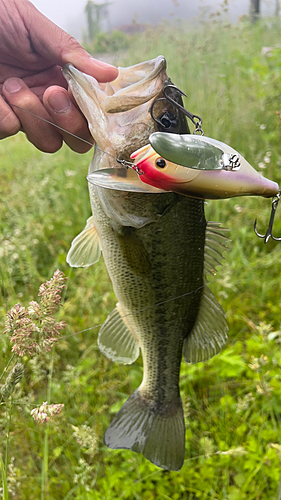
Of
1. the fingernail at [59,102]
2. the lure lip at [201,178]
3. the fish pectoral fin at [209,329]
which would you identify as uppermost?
the fingernail at [59,102]

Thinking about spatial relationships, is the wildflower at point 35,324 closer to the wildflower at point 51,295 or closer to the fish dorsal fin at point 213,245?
the wildflower at point 51,295

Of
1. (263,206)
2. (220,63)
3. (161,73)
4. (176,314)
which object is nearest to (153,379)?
(176,314)

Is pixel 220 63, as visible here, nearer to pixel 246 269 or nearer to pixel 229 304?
pixel 246 269

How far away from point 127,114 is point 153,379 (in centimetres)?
106

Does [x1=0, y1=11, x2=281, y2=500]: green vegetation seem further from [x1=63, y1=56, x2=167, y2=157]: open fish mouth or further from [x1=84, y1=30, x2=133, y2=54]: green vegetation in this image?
[x1=63, y1=56, x2=167, y2=157]: open fish mouth

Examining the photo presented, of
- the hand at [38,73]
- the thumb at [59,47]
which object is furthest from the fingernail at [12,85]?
the thumb at [59,47]

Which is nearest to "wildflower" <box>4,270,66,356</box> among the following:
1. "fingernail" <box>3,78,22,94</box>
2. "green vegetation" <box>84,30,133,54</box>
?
"fingernail" <box>3,78,22,94</box>

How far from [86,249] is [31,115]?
0.59 m

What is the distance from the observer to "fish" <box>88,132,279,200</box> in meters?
0.72

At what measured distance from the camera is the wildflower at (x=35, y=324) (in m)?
0.87

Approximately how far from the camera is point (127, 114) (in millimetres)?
1192

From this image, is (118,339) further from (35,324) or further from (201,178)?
(201,178)

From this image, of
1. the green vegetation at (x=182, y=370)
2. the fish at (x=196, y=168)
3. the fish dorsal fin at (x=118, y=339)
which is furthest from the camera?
the green vegetation at (x=182, y=370)

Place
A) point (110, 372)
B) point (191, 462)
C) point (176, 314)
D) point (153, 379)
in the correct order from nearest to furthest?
1. point (176, 314)
2. point (153, 379)
3. point (191, 462)
4. point (110, 372)
